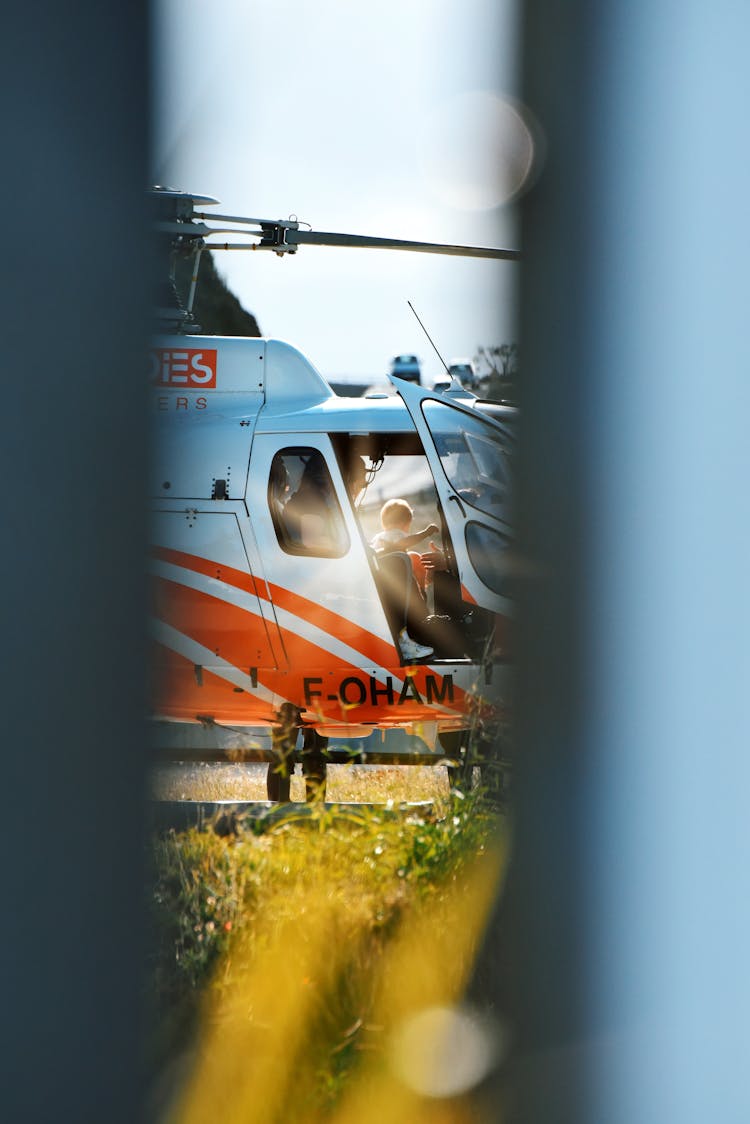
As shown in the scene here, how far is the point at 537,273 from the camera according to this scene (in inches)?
43.5

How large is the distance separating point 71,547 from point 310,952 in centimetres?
88

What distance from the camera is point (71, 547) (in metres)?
1.11

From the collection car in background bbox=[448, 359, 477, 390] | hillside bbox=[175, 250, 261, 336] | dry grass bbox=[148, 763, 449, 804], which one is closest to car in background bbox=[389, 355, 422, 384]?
hillside bbox=[175, 250, 261, 336]

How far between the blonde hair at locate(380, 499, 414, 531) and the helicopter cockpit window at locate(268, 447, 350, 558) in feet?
1.12

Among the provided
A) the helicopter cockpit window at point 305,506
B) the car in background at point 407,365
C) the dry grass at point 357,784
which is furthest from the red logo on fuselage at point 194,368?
the car in background at point 407,365

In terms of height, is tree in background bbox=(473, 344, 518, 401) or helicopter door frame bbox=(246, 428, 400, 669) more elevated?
tree in background bbox=(473, 344, 518, 401)

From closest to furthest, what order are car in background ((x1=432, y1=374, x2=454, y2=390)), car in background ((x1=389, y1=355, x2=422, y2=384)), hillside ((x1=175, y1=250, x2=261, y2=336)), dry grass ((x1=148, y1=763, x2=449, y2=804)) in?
dry grass ((x1=148, y1=763, x2=449, y2=804)) < car in background ((x1=432, y1=374, x2=454, y2=390)) < hillside ((x1=175, y1=250, x2=261, y2=336)) < car in background ((x1=389, y1=355, x2=422, y2=384))

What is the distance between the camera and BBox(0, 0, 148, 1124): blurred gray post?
43.3 inches

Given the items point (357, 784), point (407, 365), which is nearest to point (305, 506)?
point (357, 784)

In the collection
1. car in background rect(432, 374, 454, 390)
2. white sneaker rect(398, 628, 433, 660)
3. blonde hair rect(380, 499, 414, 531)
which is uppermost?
car in background rect(432, 374, 454, 390)

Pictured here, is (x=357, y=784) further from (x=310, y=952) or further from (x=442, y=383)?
(x=442, y=383)

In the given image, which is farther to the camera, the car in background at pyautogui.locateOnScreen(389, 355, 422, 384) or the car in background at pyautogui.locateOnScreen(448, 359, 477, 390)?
the car in background at pyautogui.locateOnScreen(389, 355, 422, 384)

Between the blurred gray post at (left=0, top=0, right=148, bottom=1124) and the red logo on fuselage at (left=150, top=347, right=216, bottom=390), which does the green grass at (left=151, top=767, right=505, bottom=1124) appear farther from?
the red logo on fuselage at (left=150, top=347, right=216, bottom=390)

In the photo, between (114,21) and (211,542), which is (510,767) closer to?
(114,21)
